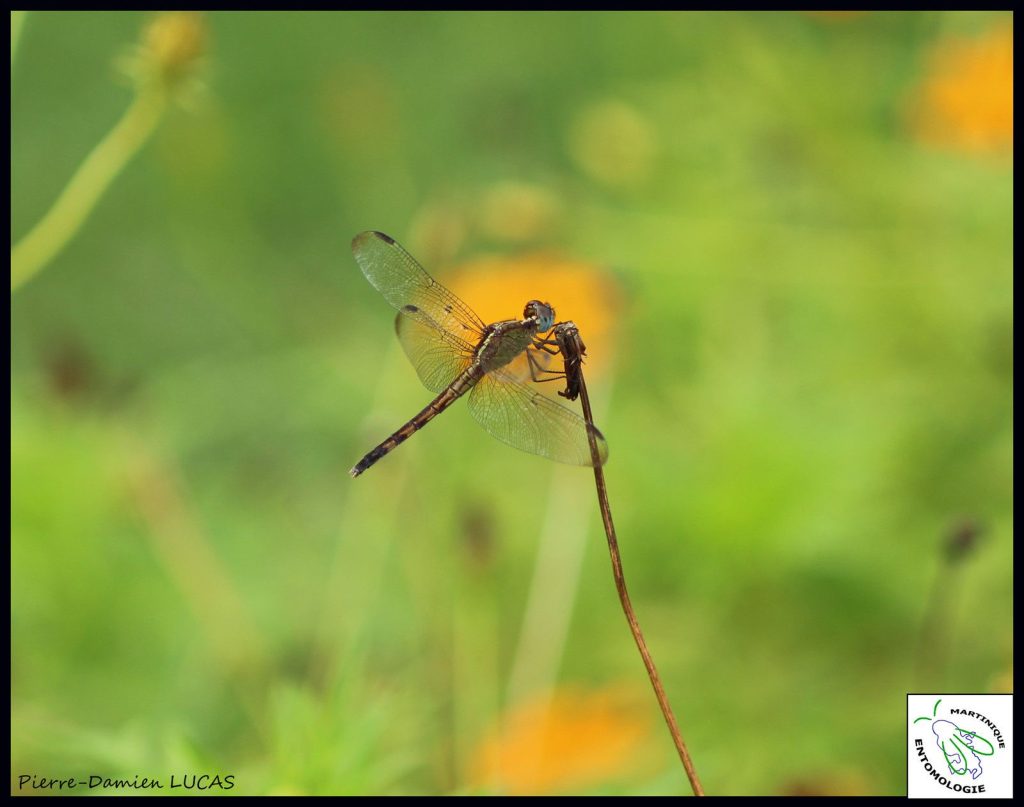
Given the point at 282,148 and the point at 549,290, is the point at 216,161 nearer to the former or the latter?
the point at 282,148

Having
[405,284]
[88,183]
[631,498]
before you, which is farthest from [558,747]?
[88,183]

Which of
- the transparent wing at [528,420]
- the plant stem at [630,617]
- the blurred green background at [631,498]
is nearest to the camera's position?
the plant stem at [630,617]

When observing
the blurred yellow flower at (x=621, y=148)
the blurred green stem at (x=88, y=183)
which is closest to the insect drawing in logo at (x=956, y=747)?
the blurred green stem at (x=88, y=183)

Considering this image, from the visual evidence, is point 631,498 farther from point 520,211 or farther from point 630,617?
point 630,617

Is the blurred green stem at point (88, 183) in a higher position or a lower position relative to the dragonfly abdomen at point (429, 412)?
higher

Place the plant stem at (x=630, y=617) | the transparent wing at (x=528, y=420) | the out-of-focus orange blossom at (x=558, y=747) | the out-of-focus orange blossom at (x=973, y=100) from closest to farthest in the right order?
the plant stem at (x=630, y=617) < the transparent wing at (x=528, y=420) < the out-of-focus orange blossom at (x=558, y=747) < the out-of-focus orange blossom at (x=973, y=100)

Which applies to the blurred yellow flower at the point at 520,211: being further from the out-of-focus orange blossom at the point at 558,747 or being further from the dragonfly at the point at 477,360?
the out-of-focus orange blossom at the point at 558,747

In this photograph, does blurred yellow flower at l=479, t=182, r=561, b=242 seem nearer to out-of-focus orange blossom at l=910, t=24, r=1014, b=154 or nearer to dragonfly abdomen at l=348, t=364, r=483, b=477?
dragonfly abdomen at l=348, t=364, r=483, b=477
